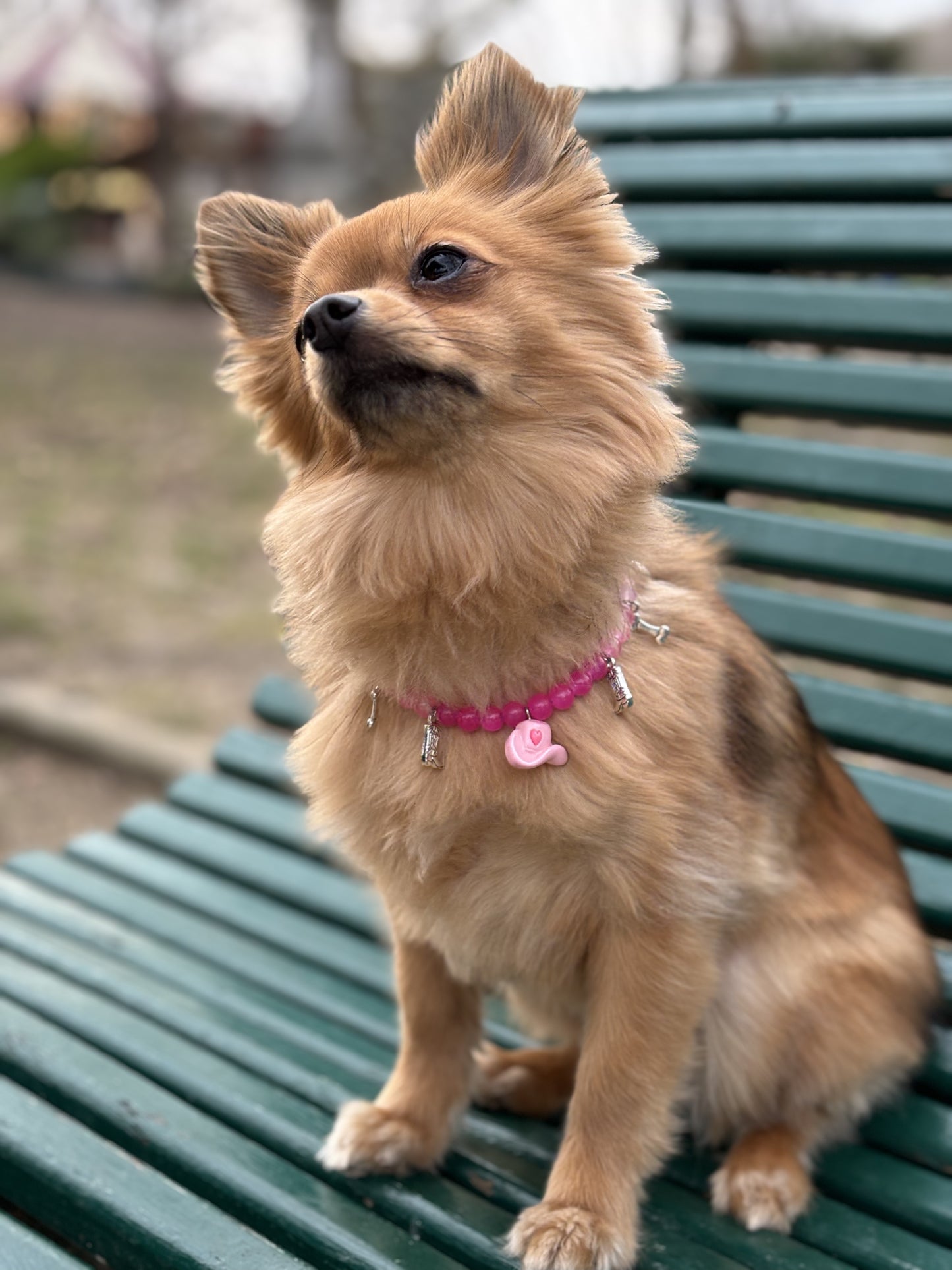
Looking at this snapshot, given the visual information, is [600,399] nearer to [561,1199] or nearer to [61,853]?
[561,1199]

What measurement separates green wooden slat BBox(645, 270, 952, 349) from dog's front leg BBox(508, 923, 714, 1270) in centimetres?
146

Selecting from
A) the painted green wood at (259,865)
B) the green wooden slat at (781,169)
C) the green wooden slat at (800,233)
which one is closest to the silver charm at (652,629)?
the painted green wood at (259,865)

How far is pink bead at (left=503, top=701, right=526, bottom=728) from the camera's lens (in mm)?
1792

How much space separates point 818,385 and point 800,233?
14.7 inches

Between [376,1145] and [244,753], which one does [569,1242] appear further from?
[244,753]

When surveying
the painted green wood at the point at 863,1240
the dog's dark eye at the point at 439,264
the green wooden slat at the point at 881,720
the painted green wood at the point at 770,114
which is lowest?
the painted green wood at the point at 863,1240

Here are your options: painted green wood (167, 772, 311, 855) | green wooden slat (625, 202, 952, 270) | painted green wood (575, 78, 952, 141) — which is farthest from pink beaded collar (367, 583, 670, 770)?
painted green wood (575, 78, 952, 141)

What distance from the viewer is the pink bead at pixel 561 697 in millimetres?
1802

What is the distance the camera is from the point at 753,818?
202cm

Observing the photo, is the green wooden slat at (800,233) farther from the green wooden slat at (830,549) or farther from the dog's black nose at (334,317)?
the dog's black nose at (334,317)

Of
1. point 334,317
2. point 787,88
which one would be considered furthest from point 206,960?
point 787,88

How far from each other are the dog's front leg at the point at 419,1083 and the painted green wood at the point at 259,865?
531mm

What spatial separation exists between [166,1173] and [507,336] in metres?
1.33

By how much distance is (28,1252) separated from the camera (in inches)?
71.1
